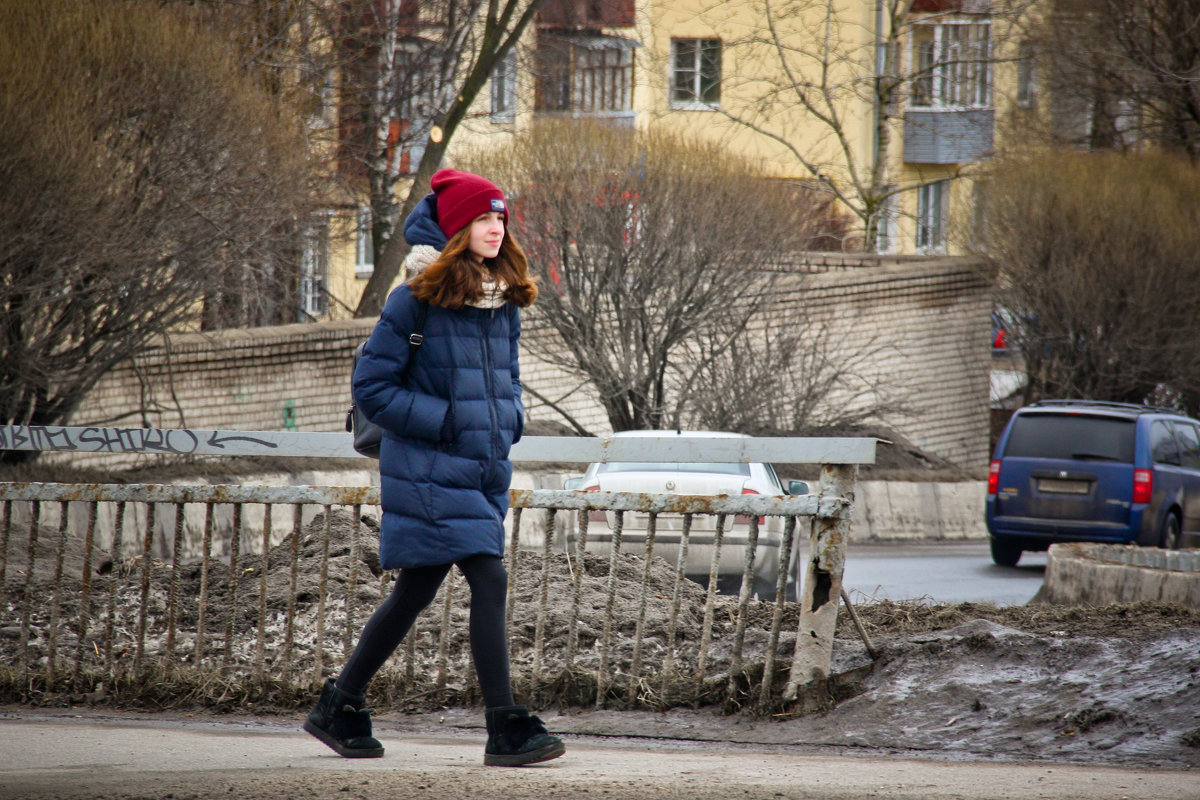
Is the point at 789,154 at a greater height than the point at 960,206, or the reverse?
the point at 789,154

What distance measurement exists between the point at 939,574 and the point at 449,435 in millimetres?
12091

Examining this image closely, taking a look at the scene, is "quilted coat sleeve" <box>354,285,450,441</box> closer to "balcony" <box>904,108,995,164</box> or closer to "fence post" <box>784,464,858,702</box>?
"fence post" <box>784,464,858,702</box>

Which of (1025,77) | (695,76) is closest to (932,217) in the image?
(1025,77)

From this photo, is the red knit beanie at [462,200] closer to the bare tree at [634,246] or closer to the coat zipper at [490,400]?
the coat zipper at [490,400]

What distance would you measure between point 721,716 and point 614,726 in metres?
0.43

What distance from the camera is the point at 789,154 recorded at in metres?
41.5

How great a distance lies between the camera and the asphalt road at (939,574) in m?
13.3

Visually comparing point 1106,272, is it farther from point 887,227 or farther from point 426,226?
point 426,226

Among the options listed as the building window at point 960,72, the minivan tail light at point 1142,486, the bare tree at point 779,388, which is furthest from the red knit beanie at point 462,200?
the building window at point 960,72

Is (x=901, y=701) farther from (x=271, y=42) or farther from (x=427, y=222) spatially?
(x=271, y=42)

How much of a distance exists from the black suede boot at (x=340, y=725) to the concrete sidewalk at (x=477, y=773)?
0.04m

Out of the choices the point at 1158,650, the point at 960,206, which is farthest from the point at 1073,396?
the point at 1158,650

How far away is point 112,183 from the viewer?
1378 centimetres

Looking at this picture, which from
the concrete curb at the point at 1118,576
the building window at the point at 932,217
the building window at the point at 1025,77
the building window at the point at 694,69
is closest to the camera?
the concrete curb at the point at 1118,576
